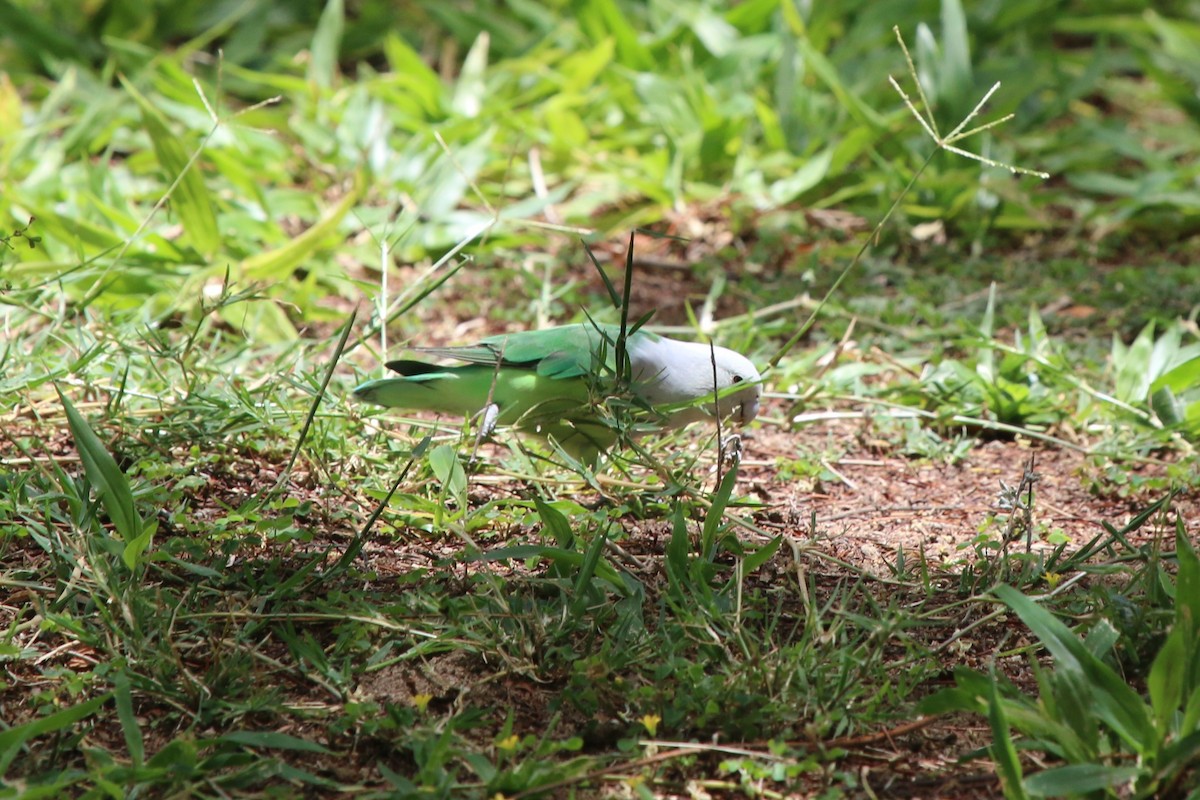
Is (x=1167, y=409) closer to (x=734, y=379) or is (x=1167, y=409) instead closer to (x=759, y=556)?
(x=734, y=379)

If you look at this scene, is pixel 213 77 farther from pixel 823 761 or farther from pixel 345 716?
pixel 823 761

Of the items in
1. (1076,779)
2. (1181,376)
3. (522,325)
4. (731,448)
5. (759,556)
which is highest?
(1076,779)

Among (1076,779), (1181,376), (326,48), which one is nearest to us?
(1076,779)

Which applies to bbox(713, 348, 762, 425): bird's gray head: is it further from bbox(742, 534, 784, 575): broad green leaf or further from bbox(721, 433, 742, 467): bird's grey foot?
bbox(742, 534, 784, 575): broad green leaf

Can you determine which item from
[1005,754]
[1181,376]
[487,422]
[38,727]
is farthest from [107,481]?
[1181,376]

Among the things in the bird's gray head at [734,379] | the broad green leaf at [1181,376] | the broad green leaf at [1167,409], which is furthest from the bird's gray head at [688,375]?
the broad green leaf at [1181,376]

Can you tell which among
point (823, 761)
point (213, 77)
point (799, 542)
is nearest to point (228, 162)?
point (213, 77)

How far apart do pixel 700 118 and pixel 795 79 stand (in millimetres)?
495

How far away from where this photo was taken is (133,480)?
9.12 feet

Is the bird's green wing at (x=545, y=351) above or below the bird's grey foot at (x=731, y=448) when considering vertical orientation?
above

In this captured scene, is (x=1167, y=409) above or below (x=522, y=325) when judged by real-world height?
above

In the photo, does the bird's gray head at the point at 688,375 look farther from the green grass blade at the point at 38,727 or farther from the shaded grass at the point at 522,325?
the green grass blade at the point at 38,727

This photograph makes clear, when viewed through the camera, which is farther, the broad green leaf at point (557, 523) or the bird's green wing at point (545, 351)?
the bird's green wing at point (545, 351)

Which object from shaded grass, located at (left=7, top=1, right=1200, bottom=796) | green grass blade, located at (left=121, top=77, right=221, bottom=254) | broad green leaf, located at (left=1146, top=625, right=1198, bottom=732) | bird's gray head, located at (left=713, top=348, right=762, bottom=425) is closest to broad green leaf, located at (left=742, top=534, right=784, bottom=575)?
shaded grass, located at (left=7, top=1, right=1200, bottom=796)
